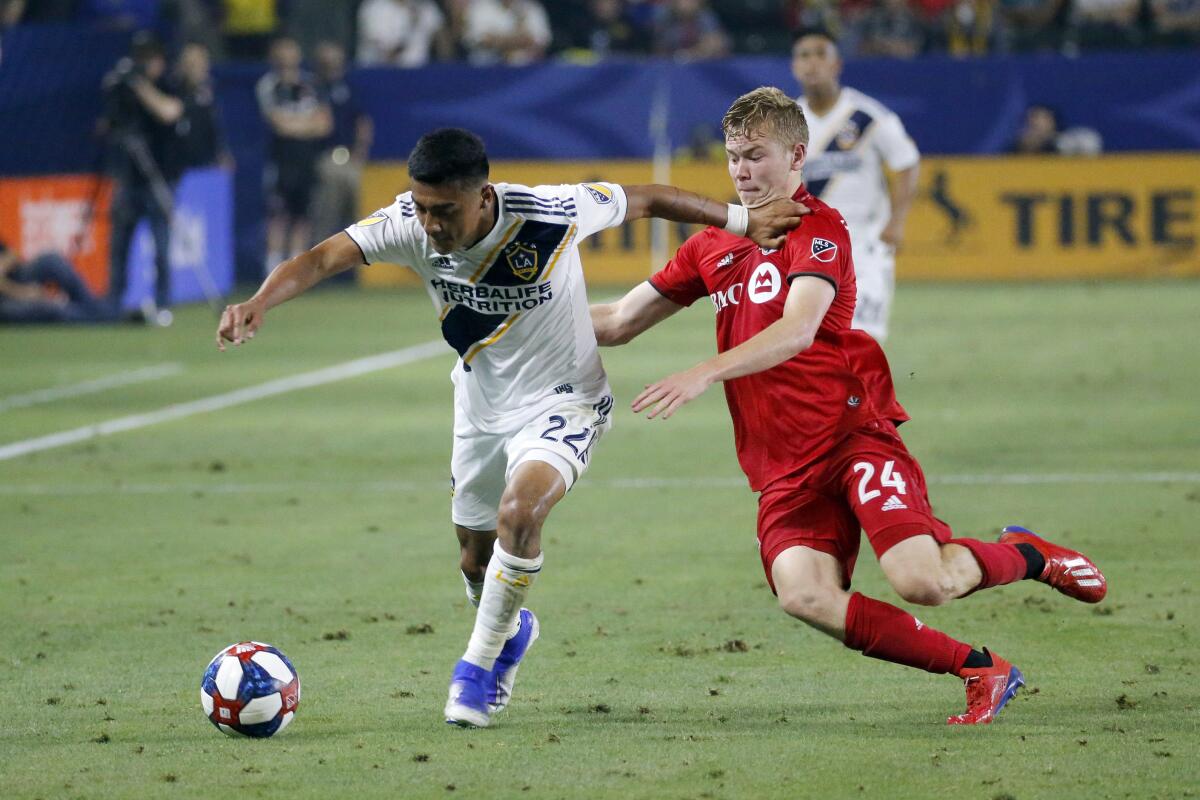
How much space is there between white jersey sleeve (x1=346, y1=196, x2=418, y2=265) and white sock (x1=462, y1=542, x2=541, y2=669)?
0.95 m

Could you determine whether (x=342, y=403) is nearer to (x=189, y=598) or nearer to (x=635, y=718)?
(x=189, y=598)

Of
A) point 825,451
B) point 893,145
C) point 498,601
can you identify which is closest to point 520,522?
point 498,601

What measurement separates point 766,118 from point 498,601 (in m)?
1.67

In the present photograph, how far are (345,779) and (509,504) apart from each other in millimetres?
1042

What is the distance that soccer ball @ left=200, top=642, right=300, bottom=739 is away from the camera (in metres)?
5.46

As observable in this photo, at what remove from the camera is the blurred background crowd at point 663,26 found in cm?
2519

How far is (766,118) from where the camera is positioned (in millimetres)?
5789

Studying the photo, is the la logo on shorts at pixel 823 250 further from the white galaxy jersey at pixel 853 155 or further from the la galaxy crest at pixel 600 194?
the white galaxy jersey at pixel 853 155

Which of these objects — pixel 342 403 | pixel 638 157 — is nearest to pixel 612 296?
pixel 638 157

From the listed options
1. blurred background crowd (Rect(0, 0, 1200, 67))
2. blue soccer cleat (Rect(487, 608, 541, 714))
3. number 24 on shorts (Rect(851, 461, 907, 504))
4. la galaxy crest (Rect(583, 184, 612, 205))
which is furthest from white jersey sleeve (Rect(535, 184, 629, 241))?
blurred background crowd (Rect(0, 0, 1200, 67))

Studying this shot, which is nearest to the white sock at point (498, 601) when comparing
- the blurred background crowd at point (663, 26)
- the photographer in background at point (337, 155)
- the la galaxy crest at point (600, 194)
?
the la galaxy crest at point (600, 194)

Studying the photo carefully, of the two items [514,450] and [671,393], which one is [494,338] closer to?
[514,450]

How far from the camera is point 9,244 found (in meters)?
18.8

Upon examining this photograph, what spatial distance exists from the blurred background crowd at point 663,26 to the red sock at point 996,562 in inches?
763
